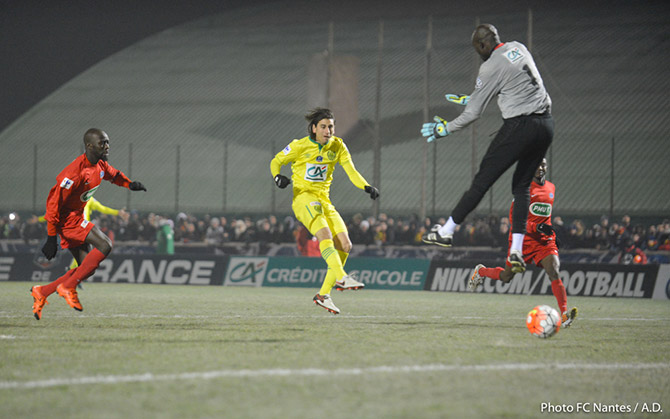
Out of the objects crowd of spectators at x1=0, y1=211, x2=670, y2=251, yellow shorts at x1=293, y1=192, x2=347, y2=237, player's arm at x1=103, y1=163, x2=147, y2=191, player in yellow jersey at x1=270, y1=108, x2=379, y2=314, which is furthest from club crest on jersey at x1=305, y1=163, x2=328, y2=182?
crowd of spectators at x1=0, y1=211, x2=670, y2=251

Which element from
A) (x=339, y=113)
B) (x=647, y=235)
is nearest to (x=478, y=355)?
(x=647, y=235)

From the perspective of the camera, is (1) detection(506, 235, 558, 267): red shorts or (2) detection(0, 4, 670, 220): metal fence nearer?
(1) detection(506, 235, 558, 267): red shorts

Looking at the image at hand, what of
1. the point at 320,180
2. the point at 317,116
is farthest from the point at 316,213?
the point at 317,116

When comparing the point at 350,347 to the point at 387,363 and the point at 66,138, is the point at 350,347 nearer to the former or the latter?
the point at 387,363

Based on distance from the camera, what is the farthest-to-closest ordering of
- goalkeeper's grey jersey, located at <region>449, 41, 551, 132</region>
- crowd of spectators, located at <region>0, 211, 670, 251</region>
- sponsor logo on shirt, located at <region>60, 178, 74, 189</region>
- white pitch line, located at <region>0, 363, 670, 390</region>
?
crowd of spectators, located at <region>0, 211, 670, 251</region> → sponsor logo on shirt, located at <region>60, 178, 74, 189</region> → goalkeeper's grey jersey, located at <region>449, 41, 551, 132</region> → white pitch line, located at <region>0, 363, 670, 390</region>

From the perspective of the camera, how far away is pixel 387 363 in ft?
22.7

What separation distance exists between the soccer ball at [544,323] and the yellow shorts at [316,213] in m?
3.31

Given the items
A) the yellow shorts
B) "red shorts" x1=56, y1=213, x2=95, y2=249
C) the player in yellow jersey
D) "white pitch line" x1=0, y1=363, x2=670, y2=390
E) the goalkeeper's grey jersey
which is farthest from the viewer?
the yellow shorts

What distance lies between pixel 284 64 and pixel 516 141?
53.2 m

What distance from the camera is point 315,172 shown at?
12.0m

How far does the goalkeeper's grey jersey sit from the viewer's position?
8734 millimetres

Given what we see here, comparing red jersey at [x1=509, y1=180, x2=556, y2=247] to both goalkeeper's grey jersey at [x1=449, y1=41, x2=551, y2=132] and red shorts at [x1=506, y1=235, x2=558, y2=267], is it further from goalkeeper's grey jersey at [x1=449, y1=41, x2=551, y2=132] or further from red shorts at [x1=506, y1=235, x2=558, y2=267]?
A: goalkeeper's grey jersey at [x1=449, y1=41, x2=551, y2=132]

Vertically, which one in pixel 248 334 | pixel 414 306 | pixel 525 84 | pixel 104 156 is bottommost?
pixel 414 306

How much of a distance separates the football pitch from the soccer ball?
0.14 metres
